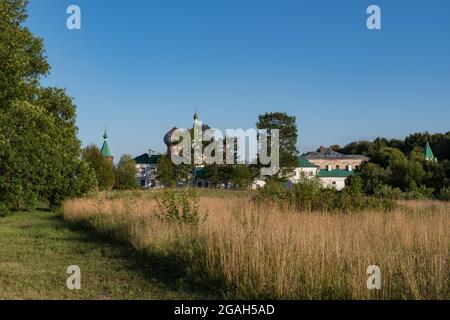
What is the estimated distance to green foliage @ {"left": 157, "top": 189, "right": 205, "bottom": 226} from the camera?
497 inches

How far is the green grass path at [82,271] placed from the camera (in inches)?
286

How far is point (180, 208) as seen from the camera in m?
Result: 13.8

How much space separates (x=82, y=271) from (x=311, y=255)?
4268 mm

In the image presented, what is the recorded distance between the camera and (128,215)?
15344mm

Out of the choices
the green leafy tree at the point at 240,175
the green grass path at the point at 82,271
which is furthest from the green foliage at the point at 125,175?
the green grass path at the point at 82,271

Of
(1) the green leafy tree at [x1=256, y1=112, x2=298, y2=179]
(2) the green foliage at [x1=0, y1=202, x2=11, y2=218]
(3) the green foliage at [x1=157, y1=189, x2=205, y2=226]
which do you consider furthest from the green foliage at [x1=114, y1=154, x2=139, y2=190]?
(3) the green foliage at [x1=157, y1=189, x2=205, y2=226]

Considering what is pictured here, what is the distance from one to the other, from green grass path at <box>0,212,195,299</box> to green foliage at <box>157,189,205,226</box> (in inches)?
61.7

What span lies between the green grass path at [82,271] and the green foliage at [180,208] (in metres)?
1.57

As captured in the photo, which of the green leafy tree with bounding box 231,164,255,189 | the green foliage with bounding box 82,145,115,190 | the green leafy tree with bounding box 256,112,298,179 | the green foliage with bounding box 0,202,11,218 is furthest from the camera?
the green leafy tree with bounding box 256,112,298,179

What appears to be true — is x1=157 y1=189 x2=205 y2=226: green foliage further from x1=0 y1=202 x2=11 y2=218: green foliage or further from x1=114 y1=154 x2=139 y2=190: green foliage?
x1=114 y1=154 x2=139 y2=190: green foliage

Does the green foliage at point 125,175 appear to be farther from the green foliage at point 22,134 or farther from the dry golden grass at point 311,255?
the dry golden grass at point 311,255
